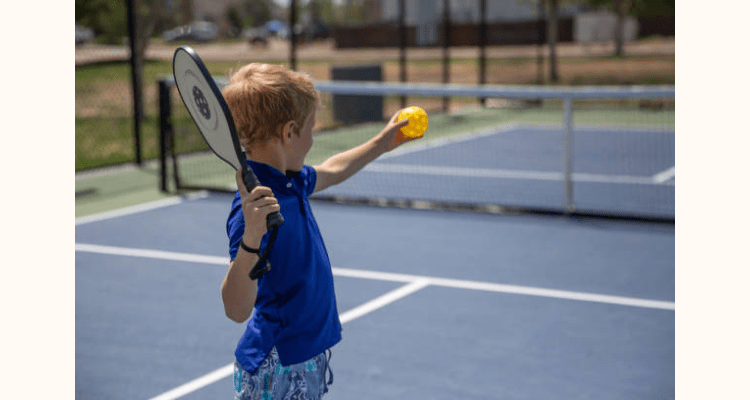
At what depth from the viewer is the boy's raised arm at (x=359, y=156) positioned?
10.7ft

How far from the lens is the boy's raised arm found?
10.7 ft

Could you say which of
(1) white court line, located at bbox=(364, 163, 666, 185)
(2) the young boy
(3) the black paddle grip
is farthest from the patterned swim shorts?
(1) white court line, located at bbox=(364, 163, 666, 185)

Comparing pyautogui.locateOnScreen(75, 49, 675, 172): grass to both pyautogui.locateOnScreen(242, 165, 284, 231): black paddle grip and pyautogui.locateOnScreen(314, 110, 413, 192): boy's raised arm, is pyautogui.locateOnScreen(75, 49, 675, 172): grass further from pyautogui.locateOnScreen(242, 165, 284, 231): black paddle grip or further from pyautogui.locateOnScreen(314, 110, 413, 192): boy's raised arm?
pyautogui.locateOnScreen(242, 165, 284, 231): black paddle grip

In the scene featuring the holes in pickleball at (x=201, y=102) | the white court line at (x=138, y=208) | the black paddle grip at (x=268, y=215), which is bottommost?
the white court line at (x=138, y=208)

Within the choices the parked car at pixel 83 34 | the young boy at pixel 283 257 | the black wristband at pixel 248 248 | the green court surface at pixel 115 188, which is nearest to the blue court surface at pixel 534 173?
the green court surface at pixel 115 188

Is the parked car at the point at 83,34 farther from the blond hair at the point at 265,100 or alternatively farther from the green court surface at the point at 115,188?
the blond hair at the point at 265,100

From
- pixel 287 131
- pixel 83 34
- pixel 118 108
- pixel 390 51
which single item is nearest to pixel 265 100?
pixel 287 131

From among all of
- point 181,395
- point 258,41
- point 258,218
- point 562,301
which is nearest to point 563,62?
point 258,41

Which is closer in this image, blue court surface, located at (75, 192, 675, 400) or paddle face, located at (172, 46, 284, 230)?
paddle face, located at (172, 46, 284, 230)

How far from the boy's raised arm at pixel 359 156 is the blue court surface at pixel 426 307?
6.26 ft

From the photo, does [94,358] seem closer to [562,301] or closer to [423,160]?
[562,301]

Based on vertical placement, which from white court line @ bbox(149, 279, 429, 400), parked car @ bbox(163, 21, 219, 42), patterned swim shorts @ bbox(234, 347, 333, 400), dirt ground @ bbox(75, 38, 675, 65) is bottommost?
white court line @ bbox(149, 279, 429, 400)

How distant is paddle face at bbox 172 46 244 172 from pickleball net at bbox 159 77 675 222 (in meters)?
6.87

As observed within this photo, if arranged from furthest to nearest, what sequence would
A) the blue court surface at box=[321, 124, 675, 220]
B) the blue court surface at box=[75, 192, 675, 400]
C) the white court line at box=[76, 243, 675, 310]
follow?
the blue court surface at box=[321, 124, 675, 220] < the white court line at box=[76, 243, 675, 310] < the blue court surface at box=[75, 192, 675, 400]
